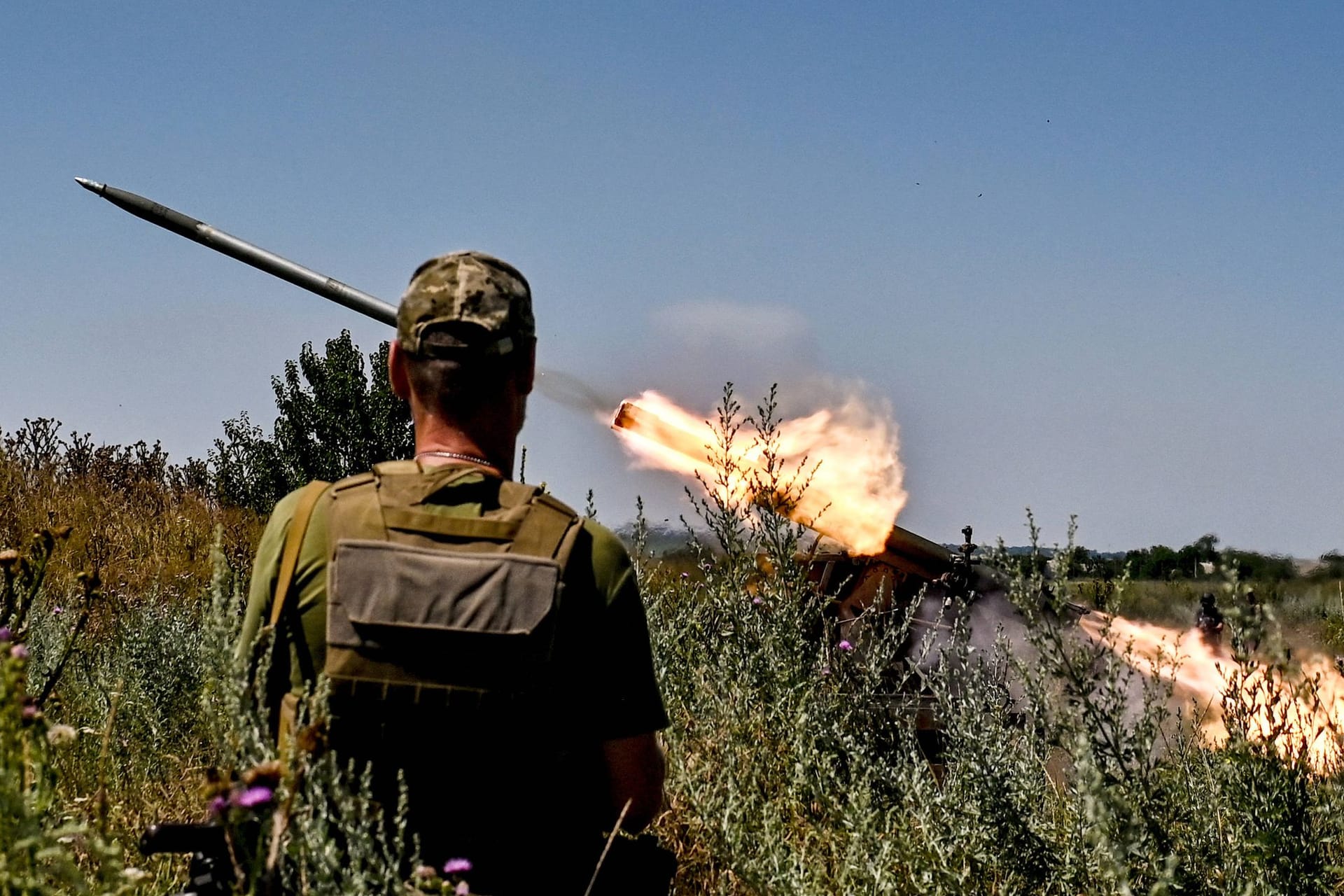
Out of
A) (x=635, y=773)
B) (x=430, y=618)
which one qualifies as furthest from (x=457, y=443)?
(x=635, y=773)

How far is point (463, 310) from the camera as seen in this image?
2771 mm

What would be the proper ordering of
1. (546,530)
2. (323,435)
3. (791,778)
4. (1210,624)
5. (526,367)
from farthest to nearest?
1. (323,435)
2. (1210,624)
3. (791,778)
4. (526,367)
5. (546,530)

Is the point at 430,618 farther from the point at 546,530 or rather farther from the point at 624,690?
the point at 624,690

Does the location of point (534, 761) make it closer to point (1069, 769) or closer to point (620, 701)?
point (620, 701)

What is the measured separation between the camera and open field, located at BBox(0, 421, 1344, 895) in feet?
7.46

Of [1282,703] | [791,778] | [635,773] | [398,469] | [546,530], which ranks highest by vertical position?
[398,469]

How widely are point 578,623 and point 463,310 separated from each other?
0.71m

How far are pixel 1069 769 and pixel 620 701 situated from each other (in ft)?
4.77

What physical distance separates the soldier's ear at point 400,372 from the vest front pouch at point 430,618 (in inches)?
16.7

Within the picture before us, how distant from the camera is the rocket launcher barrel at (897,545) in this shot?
9.77m

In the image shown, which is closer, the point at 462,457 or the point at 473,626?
the point at 473,626

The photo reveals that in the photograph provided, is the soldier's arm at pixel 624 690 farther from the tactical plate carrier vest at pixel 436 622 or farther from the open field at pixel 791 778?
the open field at pixel 791 778

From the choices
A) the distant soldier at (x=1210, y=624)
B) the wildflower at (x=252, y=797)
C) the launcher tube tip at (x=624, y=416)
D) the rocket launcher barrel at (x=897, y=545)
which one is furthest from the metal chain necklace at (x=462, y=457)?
the distant soldier at (x=1210, y=624)

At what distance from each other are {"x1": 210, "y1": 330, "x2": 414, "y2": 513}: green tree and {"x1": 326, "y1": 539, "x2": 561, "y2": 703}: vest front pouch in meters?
17.6
